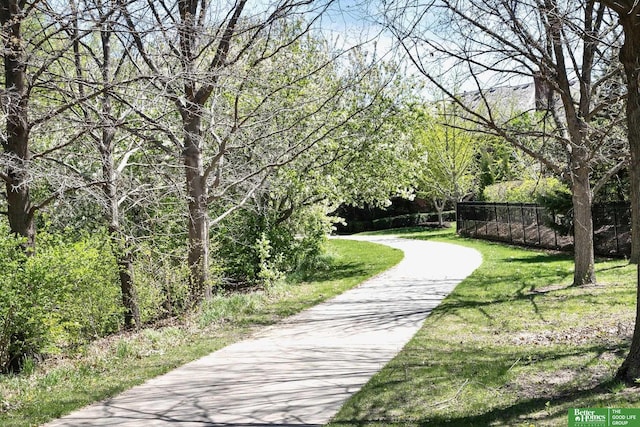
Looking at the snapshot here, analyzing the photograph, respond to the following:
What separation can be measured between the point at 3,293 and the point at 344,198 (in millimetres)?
12292

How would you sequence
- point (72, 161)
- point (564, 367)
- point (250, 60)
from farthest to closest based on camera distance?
point (72, 161)
point (250, 60)
point (564, 367)

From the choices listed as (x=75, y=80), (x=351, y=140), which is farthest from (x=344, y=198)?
(x=75, y=80)

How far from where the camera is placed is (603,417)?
446 cm

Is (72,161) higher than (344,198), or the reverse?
(72,161)

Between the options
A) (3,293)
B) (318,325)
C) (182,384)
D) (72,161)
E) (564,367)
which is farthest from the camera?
(72,161)

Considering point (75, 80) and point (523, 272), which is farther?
point (523, 272)

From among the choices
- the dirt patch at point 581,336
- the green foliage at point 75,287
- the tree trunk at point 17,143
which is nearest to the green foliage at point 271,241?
the green foliage at point 75,287

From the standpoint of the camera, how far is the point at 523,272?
1540cm

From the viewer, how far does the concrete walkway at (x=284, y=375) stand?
584 cm

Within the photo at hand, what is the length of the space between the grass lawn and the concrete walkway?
0.36 meters

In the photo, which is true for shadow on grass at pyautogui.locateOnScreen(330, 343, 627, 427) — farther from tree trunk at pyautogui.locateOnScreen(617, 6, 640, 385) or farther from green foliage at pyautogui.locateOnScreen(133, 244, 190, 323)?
green foliage at pyautogui.locateOnScreen(133, 244, 190, 323)

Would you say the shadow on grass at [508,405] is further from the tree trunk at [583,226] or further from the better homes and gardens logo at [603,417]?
the tree trunk at [583,226]

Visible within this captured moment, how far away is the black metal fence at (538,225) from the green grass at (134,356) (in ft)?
26.6

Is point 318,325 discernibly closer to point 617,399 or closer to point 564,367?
point 564,367
